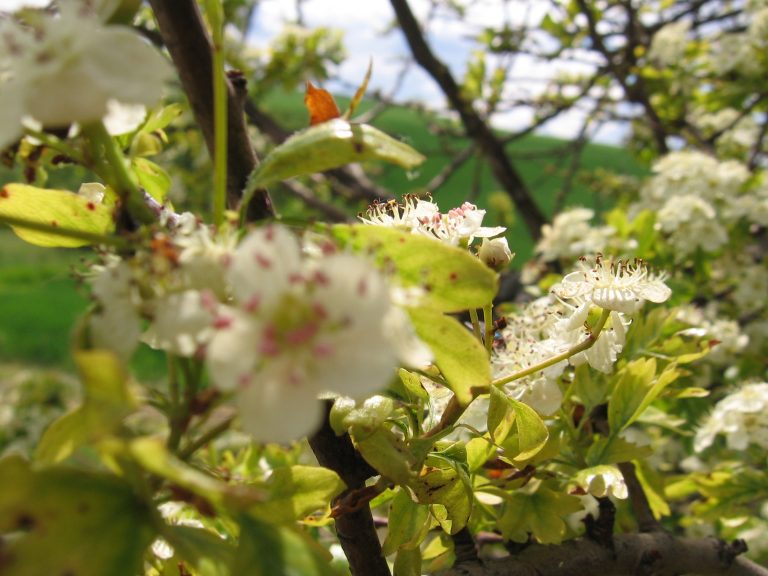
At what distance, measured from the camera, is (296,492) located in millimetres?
486

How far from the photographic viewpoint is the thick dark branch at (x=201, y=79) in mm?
617

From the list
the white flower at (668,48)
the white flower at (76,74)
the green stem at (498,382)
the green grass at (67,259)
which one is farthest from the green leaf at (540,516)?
the green grass at (67,259)

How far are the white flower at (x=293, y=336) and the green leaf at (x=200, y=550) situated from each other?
0.36 ft

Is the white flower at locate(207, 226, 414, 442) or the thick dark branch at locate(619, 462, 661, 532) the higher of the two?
the white flower at locate(207, 226, 414, 442)

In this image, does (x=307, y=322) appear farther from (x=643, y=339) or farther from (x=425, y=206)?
(x=643, y=339)

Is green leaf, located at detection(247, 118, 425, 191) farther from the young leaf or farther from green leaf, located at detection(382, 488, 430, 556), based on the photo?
green leaf, located at detection(382, 488, 430, 556)

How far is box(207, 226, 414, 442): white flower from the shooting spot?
32 cm

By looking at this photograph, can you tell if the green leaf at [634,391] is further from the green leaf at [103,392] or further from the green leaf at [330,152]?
the green leaf at [103,392]

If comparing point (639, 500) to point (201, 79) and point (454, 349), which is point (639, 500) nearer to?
point (454, 349)

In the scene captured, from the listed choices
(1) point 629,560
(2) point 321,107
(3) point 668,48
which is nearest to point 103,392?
(2) point 321,107

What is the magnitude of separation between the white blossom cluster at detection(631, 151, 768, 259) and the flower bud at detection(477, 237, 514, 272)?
1.00 meters

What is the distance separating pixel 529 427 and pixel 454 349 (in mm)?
152

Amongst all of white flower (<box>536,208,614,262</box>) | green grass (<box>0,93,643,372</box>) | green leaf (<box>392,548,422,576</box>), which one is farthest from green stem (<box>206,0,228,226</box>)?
green grass (<box>0,93,643,372</box>)

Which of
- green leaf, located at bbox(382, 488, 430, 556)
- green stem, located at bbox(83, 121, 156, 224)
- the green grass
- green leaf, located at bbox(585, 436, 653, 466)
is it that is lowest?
the green grass
